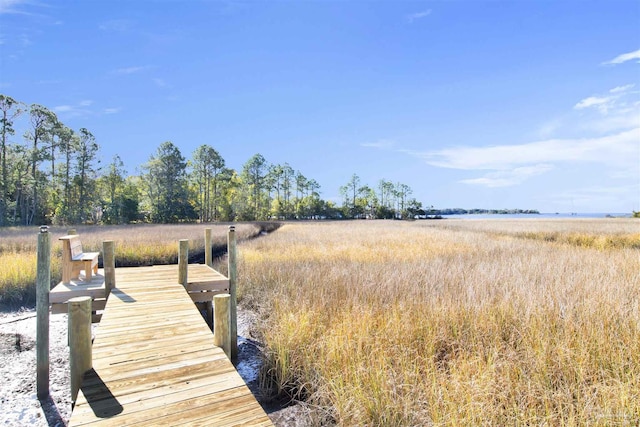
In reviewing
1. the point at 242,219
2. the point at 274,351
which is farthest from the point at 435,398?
the point at 242,219

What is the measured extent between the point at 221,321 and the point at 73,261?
3611 mm

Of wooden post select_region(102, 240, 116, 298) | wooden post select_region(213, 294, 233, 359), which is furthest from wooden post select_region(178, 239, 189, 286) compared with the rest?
wooden post select_region(213, 294, 233, 359)

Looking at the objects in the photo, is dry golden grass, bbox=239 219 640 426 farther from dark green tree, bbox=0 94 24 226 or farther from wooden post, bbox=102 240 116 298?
dark green tree, bbox=0 94 24 226

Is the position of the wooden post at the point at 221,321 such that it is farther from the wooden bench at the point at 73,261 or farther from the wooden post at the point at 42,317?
the wooden bench at the point at 73,261

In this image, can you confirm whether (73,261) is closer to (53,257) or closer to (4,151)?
(53,257)

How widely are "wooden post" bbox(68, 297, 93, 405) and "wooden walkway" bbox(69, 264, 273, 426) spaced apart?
0.28ft

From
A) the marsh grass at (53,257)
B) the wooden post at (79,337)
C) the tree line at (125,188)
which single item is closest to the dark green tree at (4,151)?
the tree line at (125,188)

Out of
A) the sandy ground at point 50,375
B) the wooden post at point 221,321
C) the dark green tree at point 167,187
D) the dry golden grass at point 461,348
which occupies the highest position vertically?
the dark green tree at point 167,187

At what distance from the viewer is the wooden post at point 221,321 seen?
117 inches

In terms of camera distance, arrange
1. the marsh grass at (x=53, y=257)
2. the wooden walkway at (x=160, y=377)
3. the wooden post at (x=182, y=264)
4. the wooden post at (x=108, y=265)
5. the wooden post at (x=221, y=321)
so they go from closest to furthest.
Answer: the wooden walkway at (x=160, y=377)
the wooden post at (x=221, y=321)
the wooden post at (x=108, y=265)
the wooden post at (x=182, y=264)
the marsh grass at (x=53, y=257)

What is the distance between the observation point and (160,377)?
253cm

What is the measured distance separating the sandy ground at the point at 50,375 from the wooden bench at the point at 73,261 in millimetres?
1494

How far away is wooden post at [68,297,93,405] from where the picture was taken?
249 cm

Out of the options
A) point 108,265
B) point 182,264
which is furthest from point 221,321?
point 108,265
